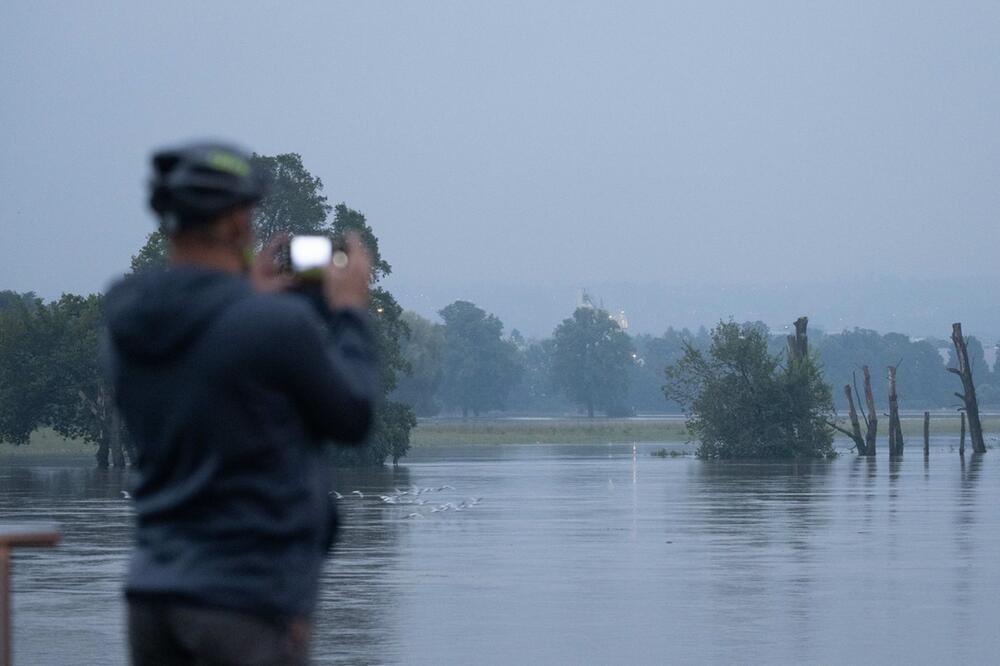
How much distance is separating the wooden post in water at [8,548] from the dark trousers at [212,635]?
132cm

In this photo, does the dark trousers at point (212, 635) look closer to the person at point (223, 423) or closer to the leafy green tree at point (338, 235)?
A: the person at point (223, 423)

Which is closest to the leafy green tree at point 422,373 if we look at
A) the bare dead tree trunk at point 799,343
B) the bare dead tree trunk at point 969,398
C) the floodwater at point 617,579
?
the bare dead tree trunk at point 799,343

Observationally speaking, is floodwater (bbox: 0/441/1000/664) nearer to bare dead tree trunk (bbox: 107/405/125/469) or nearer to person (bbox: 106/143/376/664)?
person (bbox: 106/143/376/664)

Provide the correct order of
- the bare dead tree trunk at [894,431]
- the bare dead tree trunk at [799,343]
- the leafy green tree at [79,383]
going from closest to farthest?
the leafy green tree at [79,383]
the bare dead tree trunk at [894,431]
the bare dead tree trunk at [799,343]

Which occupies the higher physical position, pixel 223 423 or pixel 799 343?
pixel 799 343

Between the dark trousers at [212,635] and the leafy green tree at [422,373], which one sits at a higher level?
the leafy green tree at [422,373]

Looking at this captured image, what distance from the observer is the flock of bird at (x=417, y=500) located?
2994 cm

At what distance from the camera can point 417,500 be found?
3319cm

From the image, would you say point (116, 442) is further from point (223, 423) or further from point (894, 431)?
point (223, 423)

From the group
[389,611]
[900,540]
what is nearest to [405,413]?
[900,540]

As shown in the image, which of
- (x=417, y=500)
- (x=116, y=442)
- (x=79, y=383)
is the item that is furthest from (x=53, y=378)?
(x=417, y=500)

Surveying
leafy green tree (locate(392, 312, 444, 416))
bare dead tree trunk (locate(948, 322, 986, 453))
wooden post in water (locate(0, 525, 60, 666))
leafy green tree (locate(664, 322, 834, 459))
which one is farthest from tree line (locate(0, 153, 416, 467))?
leafy green tree (locate(392, 312, 444, 416))

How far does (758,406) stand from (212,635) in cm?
5966

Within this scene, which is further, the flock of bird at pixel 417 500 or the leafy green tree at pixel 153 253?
the leafy green tree at pixel 153 253
